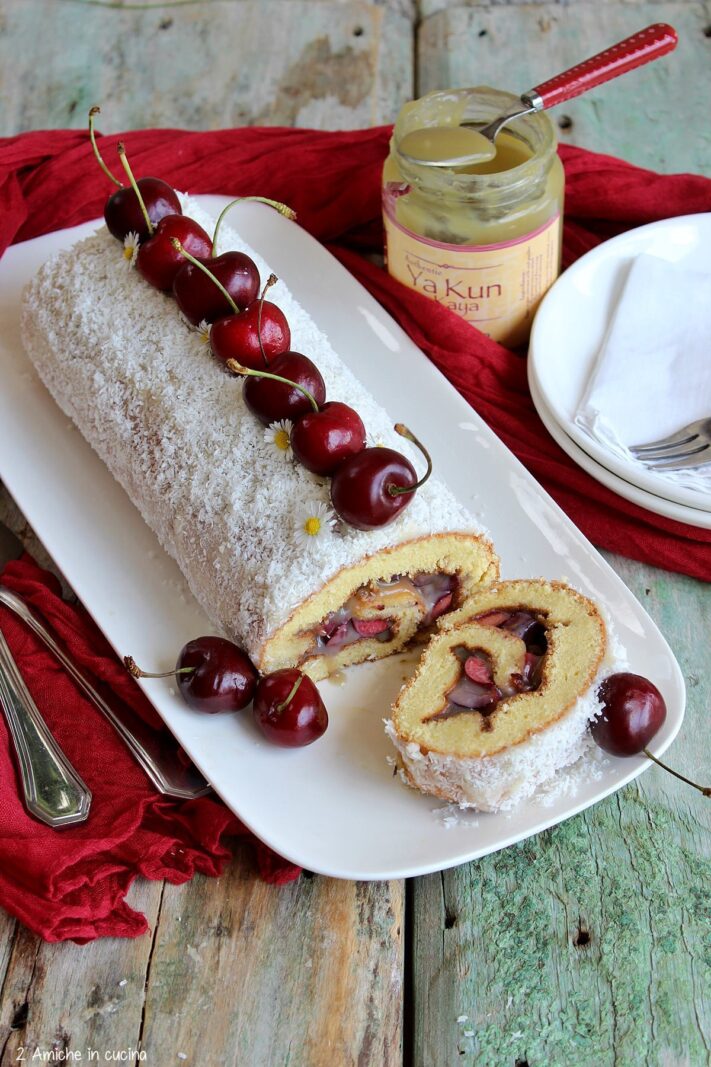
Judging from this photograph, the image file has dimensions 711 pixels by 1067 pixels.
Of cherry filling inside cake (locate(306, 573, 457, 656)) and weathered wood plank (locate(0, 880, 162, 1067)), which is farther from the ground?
cherry filling inside cake (locate(306, 573, 457, 656))

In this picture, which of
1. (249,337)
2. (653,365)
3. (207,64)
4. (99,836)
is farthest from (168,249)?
(207,64)

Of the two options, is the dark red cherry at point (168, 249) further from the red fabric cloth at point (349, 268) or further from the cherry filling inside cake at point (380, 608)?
the cherry filling inside cake at point (380, 608)

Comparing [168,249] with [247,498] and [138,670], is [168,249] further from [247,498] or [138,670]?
[138,670]

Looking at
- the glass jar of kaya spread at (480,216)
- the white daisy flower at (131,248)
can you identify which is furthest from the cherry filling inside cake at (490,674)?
the white daisy flower at (131,248)

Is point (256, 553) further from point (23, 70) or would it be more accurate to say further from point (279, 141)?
point (23, 70)

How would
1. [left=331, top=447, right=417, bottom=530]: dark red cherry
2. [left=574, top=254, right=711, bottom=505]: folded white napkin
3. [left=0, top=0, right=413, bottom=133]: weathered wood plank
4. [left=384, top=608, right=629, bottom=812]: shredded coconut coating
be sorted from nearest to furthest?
[left=384, top=608, right=629, bottom=812]: shredded coconut coating → [left=331, top=447, right=417, bottom=530]: dark red cherry → [left=574, top=254, right=711, bottom=505]: folded white napkin → [left=0, top=0, right=413, bottom=133]: weathered wood plank

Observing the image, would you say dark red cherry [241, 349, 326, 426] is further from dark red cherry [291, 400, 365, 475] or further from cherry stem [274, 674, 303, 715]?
cherry stem [274, 674, 303, 715]

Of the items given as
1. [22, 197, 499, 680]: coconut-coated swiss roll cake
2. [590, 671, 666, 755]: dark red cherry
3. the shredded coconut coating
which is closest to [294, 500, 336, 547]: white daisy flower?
[22, 197, 499, 680]: coconut-coated swiss roll cake
